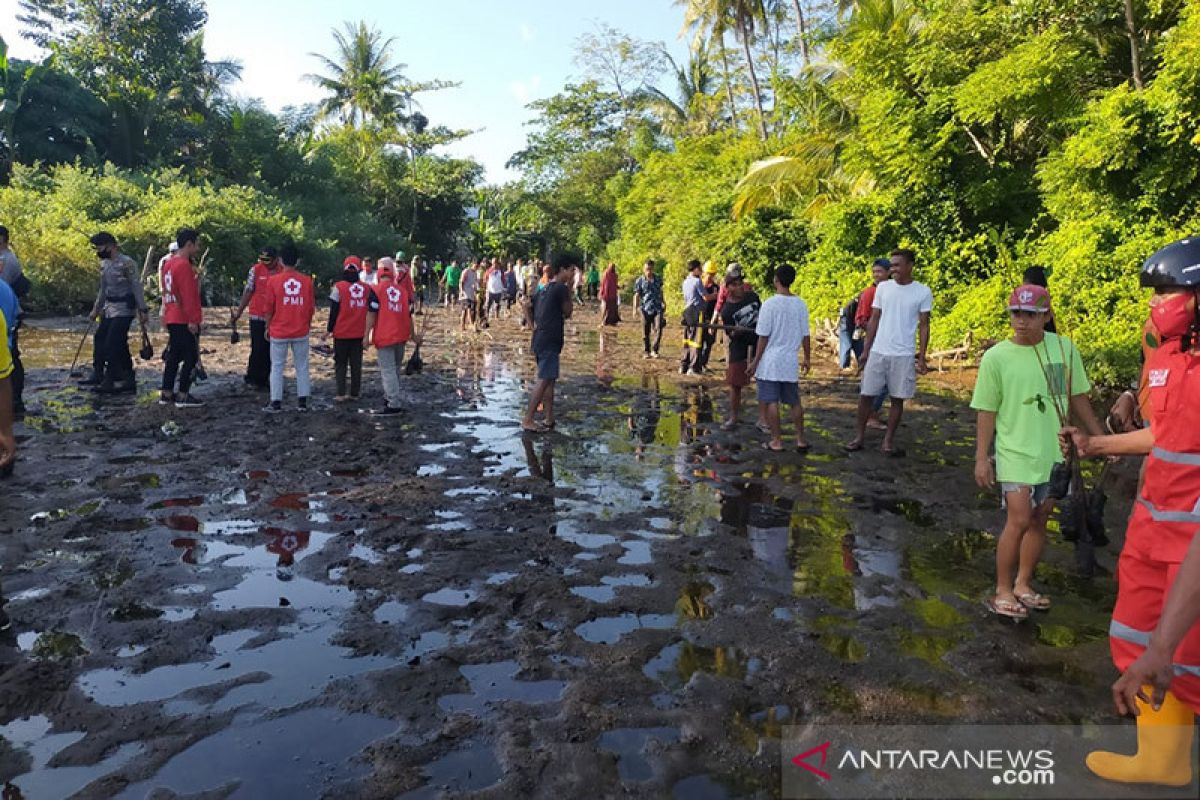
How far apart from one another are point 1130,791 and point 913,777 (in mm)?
689

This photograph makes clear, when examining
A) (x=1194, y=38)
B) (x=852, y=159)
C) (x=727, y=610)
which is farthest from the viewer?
(x=852, y=159)

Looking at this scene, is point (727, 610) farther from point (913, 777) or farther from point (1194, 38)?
point (1194, 38)

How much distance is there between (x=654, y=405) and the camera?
11188mm

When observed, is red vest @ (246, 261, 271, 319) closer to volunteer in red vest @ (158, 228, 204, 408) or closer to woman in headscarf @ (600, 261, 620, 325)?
volunteer in red vest @ (158, 228, 204, 408)

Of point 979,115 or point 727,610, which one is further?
point 979,115

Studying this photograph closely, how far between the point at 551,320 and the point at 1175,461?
6.52 meters

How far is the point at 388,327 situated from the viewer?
A: 9641 mm

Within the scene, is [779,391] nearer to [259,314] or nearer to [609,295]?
[259,314]

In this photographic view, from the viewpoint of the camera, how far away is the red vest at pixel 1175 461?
254 cm

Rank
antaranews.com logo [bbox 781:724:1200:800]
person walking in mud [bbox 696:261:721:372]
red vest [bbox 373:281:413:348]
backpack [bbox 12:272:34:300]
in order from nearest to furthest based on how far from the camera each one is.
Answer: antaranews.com logo [bbox 781:724:1200:800] → backpack [bbox 12:272:34:300] → red vest [bbox 373:281:413:348] → person walking in mud [bbox 696:261:721:372]

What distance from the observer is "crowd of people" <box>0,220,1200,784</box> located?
101 inches

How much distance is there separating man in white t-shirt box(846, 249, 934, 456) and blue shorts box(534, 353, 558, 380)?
3.18m

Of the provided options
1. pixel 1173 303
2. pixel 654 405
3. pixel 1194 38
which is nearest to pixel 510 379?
pixel 654 405

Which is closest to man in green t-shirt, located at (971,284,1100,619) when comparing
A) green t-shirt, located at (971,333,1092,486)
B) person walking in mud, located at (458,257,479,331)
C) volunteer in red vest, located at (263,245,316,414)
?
green t-shirt, located at (971,333,1092,486)
